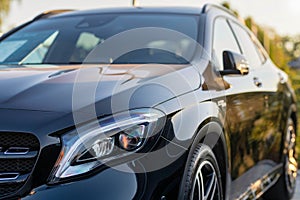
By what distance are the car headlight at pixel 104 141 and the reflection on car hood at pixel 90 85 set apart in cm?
8

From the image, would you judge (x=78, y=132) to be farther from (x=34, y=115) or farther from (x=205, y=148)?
(x=205, y=148)

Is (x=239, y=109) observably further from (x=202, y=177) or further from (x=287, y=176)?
(x=287, y=176)

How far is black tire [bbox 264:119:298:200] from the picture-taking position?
4.89m

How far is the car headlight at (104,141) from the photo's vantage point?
2090 millimetres

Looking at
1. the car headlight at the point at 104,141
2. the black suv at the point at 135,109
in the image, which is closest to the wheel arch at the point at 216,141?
the black suv at the point at 135,109

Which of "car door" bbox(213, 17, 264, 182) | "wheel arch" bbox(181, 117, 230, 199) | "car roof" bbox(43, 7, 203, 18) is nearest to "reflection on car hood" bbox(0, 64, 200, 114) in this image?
"wheel arch" bbox(181, 117, 230, 199)

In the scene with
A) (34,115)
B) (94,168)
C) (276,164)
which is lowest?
(276,164)

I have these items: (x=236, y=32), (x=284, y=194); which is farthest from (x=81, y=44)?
(x=284, y=194)

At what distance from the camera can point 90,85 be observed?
2494 millimetres

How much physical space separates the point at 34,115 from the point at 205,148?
89 cm

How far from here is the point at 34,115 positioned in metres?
2.17

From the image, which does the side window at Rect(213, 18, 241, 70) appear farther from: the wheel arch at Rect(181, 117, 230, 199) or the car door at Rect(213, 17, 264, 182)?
the wheel arch at Rect(181, 117, 230, 199)

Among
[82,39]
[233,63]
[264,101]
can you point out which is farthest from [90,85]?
[264,101]

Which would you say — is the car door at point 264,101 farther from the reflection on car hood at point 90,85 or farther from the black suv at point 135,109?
the reflection on car hood at point 90,85
